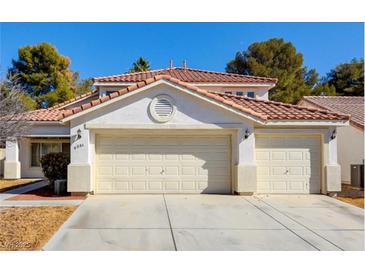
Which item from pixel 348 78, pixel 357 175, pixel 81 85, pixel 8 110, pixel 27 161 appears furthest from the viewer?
pixel 81 85

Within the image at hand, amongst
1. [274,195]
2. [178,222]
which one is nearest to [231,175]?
[274,195]

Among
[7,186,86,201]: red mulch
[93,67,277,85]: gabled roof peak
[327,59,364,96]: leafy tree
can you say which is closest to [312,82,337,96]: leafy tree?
[327,59,364,96]: leafy tree

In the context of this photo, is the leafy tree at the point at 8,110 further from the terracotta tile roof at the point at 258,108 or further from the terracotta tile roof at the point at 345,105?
the terracotta tile roof at the point at 345,105

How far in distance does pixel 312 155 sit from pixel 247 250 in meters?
7.38

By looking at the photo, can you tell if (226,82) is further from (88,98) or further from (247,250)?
(247,250)

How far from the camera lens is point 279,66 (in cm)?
3319

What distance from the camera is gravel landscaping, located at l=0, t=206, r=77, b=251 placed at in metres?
5.71

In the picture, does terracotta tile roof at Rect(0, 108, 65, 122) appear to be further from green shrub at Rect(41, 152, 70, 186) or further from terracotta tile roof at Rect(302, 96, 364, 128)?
terracotta tile roof at Rect(302, 96, 364, 128)

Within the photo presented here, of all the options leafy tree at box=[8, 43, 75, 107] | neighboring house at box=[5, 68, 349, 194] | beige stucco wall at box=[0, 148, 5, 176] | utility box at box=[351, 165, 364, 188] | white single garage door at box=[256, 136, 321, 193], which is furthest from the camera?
leafy tree at box=[8, 43, 75, 107]

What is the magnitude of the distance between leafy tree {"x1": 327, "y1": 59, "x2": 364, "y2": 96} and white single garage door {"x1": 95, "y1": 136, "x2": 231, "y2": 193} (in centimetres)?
3116

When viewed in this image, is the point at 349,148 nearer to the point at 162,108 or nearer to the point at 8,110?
the point at 162,108

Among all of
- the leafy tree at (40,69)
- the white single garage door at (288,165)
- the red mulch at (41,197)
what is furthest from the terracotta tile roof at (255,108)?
the leafy tree at (40,69)

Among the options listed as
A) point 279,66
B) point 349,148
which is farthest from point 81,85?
point 349,148

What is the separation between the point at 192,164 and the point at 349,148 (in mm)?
9342
